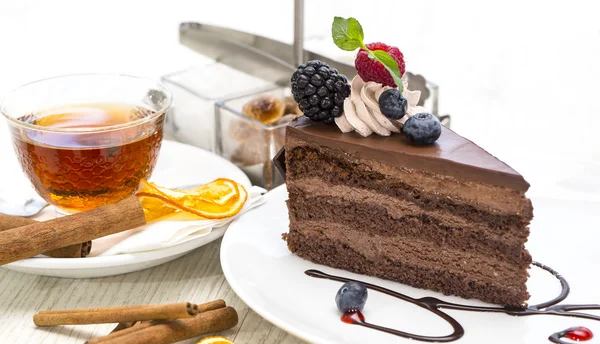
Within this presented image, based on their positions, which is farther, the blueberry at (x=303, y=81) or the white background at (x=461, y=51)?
the white background at (x=461, y=51)

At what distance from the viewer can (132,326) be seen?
1993 mm

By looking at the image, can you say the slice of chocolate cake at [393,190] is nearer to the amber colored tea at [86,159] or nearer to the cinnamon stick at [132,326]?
the cinnamon stick at [132,326]

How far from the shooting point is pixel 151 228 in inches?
92.2

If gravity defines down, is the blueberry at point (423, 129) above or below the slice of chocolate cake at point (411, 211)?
above

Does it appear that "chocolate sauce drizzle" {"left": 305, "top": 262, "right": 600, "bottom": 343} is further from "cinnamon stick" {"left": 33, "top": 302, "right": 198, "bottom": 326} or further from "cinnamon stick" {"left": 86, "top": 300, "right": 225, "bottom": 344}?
"cinnamon stick" {"left": 33, "top": 302, "right": 198, "bottom": 326}

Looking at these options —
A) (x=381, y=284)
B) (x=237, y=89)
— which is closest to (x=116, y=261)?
(x=381, y=284)

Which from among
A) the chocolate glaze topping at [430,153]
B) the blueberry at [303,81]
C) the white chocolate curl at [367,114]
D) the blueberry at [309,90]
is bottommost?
the chocolate glaze topping at [430,153]

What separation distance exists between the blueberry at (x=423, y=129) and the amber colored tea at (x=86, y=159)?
878mm

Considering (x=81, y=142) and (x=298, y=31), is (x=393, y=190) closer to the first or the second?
(x=81, y=142)

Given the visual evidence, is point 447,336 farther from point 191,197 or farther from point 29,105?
point 29,105

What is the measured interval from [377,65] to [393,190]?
1.23ft

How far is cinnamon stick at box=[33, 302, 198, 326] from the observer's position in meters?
1.90

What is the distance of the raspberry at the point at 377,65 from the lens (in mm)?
2246

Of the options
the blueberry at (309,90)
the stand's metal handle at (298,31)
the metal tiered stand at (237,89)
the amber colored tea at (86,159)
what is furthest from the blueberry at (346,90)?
the stand's metal handle at (298,31)
